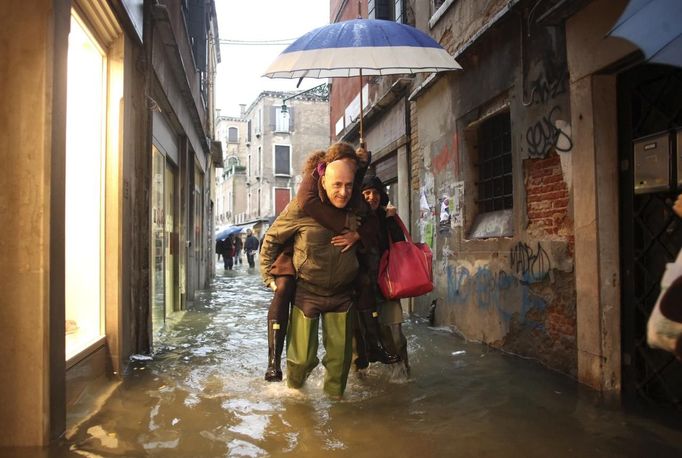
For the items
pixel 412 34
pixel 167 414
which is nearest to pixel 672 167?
pixel 412 34

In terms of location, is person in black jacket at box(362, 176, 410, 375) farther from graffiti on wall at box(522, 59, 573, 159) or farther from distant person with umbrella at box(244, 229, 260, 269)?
distant person with umbrella at box(244, 229, 260, 269)

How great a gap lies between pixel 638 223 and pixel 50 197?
3.84 m

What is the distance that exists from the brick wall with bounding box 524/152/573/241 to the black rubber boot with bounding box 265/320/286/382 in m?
2.57

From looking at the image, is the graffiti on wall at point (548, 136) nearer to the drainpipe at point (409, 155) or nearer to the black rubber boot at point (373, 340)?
the black rubber boot at point (373, 340)

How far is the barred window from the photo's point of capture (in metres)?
6.42

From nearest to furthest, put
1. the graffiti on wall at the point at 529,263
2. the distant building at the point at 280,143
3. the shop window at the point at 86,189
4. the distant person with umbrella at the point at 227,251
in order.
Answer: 1. the shop window at the point at 86,189
2. the graffiti on wall at the point at 529,263
3. the distant person with umbrella at the point at 227,251
4. the distant building at the point at 280,143

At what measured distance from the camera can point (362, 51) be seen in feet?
16.9

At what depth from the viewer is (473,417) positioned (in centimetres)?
373

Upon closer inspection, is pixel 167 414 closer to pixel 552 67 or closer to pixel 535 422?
pixel 535 422

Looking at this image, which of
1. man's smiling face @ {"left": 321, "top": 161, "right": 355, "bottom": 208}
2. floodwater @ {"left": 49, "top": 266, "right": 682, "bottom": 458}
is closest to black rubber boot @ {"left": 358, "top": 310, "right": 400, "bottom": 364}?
floodwater @ {"left": 49, "top": 266, "right": 682, "bottom": 458}

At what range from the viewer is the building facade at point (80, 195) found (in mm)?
2967

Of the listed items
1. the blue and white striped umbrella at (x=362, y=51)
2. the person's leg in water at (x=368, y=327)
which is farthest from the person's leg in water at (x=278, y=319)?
the blue and white striped umbrella at (x=362, y=51)

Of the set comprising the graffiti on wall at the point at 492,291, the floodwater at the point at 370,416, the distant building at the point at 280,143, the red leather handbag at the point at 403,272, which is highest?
the distant building at the point at 280,143

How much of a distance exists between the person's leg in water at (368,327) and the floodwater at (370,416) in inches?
6.5
